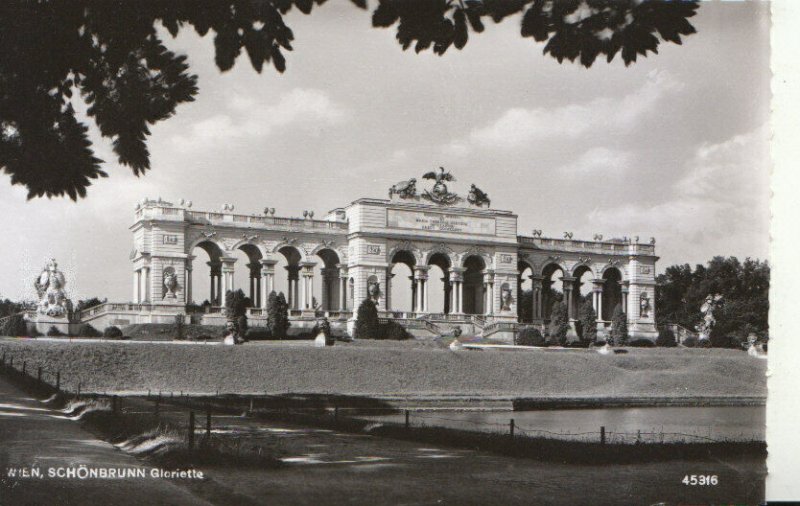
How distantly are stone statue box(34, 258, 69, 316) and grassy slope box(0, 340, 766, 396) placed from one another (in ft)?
34.2

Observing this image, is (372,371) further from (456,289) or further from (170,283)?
(456,289)

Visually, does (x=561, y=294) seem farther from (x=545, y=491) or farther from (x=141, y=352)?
(x=545, y=491)

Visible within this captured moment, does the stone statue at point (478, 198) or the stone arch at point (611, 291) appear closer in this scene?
the stone statue at point (478, 198)

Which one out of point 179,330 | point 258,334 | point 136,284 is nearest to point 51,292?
point 179,330

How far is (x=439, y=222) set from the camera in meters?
64.7

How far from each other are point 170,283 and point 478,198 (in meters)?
22.6

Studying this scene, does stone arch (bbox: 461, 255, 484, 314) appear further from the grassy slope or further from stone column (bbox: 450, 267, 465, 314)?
the grassy slope

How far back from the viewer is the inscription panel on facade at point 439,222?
63250 mm

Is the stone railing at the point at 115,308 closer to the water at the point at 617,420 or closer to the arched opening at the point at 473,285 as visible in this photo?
the arched opening at the point at 473,285

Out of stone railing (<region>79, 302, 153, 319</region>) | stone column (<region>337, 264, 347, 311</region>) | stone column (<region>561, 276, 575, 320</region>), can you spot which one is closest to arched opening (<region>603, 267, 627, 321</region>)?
stone column (<region>561, 276, 575, 320</region>)

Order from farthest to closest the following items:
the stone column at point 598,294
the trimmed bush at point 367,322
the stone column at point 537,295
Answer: the stone column at point 598,294 < the stone column at point 537,295 < the trimmed bush at point 367,322

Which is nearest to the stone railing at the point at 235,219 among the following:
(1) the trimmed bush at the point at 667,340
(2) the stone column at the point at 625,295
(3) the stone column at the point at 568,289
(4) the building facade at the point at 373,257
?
(4) the building facade at the point at 373,257

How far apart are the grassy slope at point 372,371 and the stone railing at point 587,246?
29.2m

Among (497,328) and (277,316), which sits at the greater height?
(277,316)
